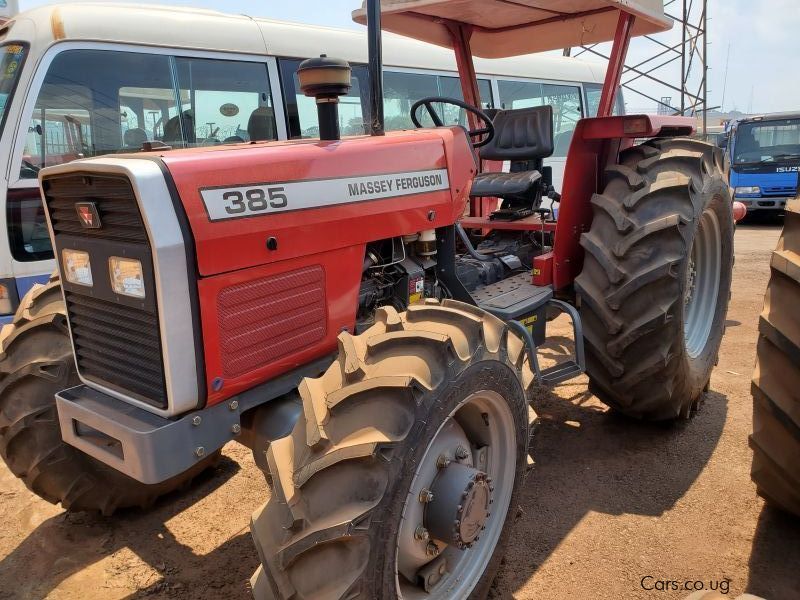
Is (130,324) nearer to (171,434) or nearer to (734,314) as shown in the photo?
(171,434)

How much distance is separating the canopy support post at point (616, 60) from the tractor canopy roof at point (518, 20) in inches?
2.4

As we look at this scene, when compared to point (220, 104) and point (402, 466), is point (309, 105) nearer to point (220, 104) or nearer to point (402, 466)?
point (220, 104)

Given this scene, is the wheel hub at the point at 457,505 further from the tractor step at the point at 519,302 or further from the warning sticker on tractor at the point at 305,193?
the tractor step at the point at 519,302

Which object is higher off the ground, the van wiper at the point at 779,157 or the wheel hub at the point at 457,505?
the van wiper at the point at 779,157

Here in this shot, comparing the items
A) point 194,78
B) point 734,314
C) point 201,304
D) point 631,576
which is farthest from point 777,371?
point 194,78

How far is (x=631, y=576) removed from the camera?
2377 mm

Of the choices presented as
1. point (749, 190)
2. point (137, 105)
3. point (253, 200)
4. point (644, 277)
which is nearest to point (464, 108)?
point (644, 277)

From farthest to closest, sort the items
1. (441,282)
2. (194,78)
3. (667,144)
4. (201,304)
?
1. (194,78)
2. (667,144)
3. (441,282)
4. (201,304)

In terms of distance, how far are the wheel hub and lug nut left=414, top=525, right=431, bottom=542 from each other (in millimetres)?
16

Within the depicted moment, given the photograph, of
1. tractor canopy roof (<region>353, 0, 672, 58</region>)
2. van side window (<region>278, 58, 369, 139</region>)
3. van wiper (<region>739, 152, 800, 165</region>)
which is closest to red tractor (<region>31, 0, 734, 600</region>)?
tractor canopy roof (<region>353, 0, 672, 58</region>)

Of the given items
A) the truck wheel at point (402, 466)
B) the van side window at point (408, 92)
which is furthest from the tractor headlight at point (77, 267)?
the van side window at point (408, 92)

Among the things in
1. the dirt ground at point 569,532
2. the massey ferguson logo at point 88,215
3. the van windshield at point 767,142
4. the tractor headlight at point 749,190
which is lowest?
the dirt ground at point 569,532

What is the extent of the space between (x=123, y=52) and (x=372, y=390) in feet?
15.5

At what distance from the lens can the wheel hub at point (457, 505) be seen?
1.92 m
